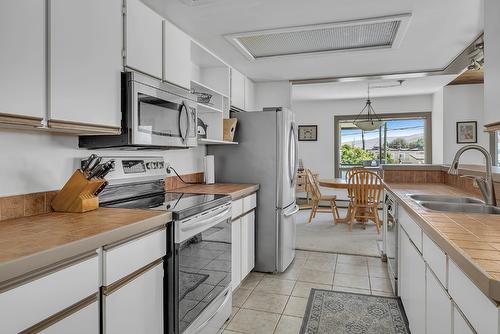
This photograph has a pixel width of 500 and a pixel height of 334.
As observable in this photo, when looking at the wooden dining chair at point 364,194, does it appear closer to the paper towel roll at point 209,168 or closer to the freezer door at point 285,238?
the freezer door at point 285,238

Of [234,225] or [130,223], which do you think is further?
[234,225]

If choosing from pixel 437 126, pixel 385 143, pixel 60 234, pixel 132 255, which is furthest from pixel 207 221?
pixel 385 143

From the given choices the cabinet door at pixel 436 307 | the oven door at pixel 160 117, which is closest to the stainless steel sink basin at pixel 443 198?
the cabinet door at pixel 436 307

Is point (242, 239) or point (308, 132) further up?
→ point (308, 132)

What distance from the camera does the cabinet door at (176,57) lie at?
89.0 inches

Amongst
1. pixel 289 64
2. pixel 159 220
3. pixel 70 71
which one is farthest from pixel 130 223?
pixel 289 64

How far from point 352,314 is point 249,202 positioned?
49.3 inches

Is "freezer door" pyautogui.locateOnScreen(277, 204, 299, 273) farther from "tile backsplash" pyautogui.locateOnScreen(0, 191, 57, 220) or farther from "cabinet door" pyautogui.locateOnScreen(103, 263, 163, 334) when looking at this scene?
"tile backsplash" pyautogui.locateOnScreen(0, 191, 57, 220)

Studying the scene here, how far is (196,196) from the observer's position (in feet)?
7.83

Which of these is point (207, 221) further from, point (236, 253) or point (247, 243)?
point (247, 243)

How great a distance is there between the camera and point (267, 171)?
336 centimetres

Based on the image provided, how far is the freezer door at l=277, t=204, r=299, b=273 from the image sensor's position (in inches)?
132

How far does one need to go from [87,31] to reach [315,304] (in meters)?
2.40

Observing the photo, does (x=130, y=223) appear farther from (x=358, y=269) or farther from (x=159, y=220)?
(x=358, y=269)
